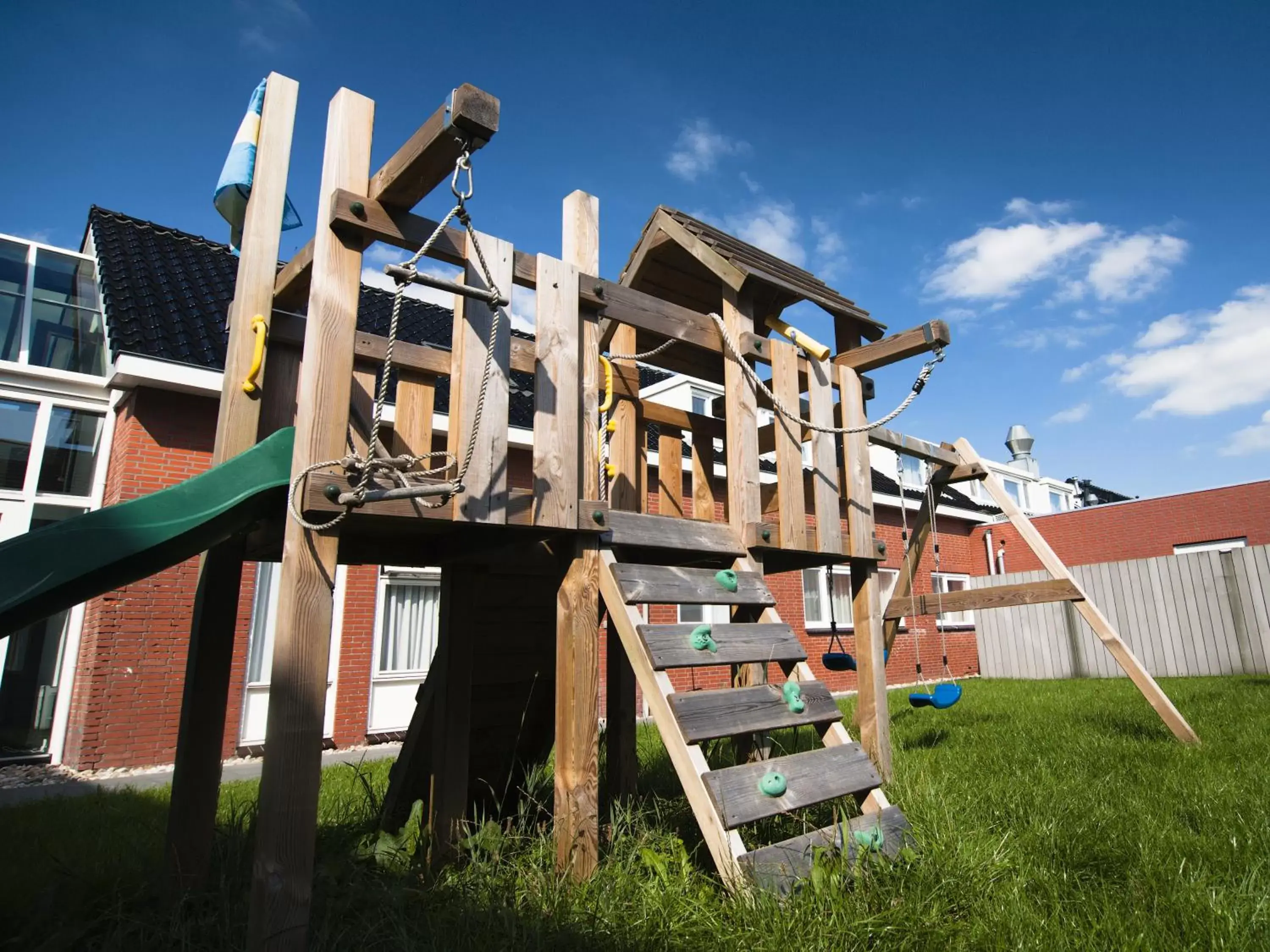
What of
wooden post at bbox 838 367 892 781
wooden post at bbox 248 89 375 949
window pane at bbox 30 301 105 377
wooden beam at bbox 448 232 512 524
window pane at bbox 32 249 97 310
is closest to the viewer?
wooden post at bbox 248 89 375 949

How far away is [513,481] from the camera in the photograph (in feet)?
32.8

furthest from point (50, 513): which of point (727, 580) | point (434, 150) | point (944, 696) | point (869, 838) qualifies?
point (944, 696)

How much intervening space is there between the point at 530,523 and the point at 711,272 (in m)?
2.61

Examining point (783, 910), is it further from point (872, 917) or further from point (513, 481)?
point (513, 481)

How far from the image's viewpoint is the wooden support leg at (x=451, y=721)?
3561 mm

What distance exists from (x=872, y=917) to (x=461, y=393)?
240cm

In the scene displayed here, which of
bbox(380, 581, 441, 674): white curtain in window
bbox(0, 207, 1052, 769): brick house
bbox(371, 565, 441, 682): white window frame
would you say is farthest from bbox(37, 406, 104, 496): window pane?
bbox(380, 581, 441, 674): white curtain in window

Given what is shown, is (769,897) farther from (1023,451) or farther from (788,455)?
(1023,451)

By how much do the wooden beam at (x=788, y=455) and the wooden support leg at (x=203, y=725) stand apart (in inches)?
111

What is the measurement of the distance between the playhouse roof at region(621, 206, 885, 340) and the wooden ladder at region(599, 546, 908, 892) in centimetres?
181

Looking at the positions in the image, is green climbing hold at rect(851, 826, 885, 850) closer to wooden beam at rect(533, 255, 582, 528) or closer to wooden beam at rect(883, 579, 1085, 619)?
wooden beam at rect(533, 255, 582, 528)

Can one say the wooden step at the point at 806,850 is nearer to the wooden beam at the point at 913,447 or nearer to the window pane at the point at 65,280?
the wooden beam at the point at 913,447

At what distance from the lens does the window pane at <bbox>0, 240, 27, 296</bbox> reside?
8.92m

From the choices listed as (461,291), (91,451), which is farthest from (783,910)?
(91,451)
